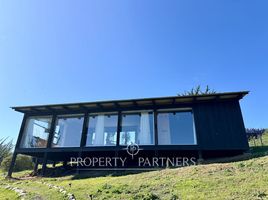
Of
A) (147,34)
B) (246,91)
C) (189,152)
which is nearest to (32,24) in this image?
(147,34)

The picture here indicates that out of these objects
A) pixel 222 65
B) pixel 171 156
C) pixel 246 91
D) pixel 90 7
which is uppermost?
pixel 90 7

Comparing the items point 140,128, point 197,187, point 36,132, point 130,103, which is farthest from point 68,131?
point 197,187

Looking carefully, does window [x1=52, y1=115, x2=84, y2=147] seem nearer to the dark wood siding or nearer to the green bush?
the green bush

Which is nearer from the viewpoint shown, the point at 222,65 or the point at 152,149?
the point at 152,149

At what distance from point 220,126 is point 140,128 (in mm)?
4596

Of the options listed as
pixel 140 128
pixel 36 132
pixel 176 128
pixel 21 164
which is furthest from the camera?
pixel 21 164

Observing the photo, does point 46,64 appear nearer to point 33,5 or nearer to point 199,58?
point 33,5

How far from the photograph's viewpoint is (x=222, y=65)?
53.9ft

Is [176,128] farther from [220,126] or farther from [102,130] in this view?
[102,130]

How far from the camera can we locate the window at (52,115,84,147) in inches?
603

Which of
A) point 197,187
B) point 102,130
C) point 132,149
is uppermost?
point 102,130

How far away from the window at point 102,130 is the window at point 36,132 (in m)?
3.05

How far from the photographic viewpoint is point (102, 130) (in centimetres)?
1521

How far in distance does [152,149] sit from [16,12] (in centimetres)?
1007
